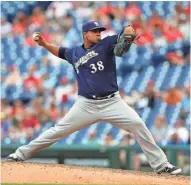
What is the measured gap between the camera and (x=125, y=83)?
13484mm

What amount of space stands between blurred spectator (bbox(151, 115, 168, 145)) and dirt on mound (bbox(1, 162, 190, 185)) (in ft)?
14.4

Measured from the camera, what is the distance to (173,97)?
1228 cm

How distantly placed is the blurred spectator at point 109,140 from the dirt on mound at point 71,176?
149 inches

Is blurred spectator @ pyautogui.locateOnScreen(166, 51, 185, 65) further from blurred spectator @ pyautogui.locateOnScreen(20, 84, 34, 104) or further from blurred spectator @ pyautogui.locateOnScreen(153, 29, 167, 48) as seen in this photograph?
blurred spectator @ pyautogui.locateOnScreen(20, 84, 34, 104)

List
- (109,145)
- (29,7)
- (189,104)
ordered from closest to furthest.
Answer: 1. (109,145)
2. (189,104)
3. (29,7)

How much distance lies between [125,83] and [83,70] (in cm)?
681

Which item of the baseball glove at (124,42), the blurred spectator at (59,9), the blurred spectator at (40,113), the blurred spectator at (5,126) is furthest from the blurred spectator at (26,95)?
the baseball glove at (124,42)

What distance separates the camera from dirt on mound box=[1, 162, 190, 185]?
6.34 meters

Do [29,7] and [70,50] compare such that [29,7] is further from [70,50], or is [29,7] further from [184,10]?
[70,50]

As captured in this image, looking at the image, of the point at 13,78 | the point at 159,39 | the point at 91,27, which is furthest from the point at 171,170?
the point at 13,78

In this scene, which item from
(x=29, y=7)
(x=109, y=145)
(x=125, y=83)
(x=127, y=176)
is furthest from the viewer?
(x=29, y=7)

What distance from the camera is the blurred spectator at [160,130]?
11.2 m

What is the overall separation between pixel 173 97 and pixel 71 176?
612 cm

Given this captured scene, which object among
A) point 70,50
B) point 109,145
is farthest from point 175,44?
point 70,50
